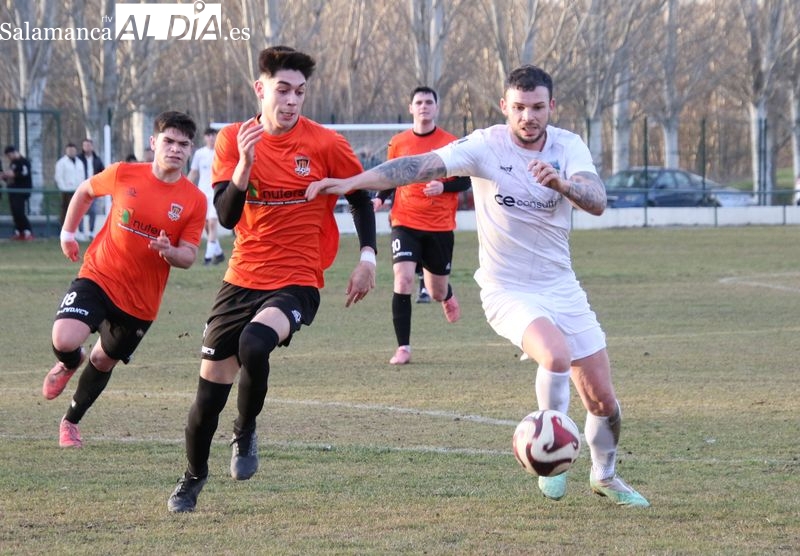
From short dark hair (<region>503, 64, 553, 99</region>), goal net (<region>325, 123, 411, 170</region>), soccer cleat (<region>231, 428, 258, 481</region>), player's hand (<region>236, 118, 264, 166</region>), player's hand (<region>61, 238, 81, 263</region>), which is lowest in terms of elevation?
soccer cleat (<region>231, 428, 258, 481</region>)

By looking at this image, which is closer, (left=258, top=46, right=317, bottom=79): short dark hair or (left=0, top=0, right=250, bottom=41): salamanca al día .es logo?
(left=258, top=46, right=317, bottom=79): short dark hair

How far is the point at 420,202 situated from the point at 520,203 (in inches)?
224

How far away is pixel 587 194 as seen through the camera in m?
5.76

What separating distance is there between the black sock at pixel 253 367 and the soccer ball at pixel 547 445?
114 cm

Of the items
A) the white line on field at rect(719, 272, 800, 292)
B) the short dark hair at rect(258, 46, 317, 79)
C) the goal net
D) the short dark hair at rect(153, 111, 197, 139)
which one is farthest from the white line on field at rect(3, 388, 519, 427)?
the goal net

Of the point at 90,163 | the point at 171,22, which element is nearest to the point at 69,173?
the point at 90,163

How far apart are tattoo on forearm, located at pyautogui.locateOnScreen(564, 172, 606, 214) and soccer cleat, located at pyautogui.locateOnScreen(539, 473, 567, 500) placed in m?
1.15

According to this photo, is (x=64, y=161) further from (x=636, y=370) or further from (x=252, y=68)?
(x=636, y=370)

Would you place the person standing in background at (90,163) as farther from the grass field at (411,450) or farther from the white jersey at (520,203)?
the white jersey at (520,203)

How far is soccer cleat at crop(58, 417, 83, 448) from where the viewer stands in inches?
288

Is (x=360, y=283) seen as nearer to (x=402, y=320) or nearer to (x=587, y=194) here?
(x=587, y=194)

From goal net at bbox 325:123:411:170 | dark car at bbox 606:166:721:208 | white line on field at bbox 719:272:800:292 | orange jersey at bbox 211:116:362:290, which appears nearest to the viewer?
orange jersey at bbox 211:116:362:290

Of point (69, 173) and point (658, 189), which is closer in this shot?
point (69, 173)

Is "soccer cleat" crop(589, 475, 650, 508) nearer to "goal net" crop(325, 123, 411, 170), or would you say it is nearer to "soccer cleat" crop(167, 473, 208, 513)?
"soccer cleat" crop(167, 473, 208, 513)
